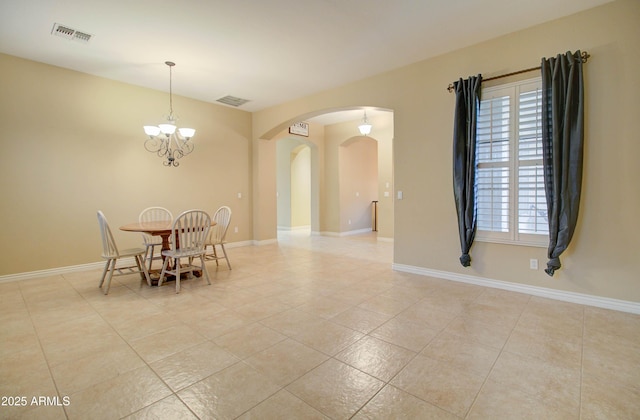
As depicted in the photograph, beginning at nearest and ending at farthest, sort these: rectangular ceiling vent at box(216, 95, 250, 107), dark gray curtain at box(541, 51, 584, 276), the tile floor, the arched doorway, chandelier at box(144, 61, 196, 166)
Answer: the tile floor < dark gray curtain at box(541, 51, 584, 276) < chandelier at box(144, 61, 196, 166) < rectangular ceiling vent at box(216, 95, 250, 107) < the arched doorway

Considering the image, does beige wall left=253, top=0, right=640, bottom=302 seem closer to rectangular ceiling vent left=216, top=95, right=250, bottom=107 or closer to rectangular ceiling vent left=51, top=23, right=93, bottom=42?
rectangular ceiling vent left=216, top=95, right=250, bottom=107

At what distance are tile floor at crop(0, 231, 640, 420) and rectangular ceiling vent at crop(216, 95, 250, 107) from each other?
3.70 meters

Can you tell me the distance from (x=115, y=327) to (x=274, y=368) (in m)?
1.58

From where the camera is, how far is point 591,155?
296cm

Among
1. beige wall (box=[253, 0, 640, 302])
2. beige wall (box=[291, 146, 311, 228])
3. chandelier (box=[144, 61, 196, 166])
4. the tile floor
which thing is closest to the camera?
the tile floor

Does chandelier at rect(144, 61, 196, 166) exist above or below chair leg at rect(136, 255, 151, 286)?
above

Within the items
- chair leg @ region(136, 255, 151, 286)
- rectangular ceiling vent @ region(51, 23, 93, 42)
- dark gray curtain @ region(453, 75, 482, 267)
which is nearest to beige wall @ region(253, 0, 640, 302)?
dark gray curtain @ region(453, 75, 482, 267)

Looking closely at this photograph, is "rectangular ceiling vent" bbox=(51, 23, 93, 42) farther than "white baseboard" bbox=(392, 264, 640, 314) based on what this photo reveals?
Yes

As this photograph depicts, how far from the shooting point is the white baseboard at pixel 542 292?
2893 mm

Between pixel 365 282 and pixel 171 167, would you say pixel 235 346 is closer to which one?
pixel 365 282

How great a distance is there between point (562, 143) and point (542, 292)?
5.20ft

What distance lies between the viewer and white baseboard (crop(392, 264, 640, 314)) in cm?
289

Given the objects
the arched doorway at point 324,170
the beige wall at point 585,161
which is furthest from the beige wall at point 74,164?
the beige wall at point 585,161

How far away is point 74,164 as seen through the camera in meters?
4.42
